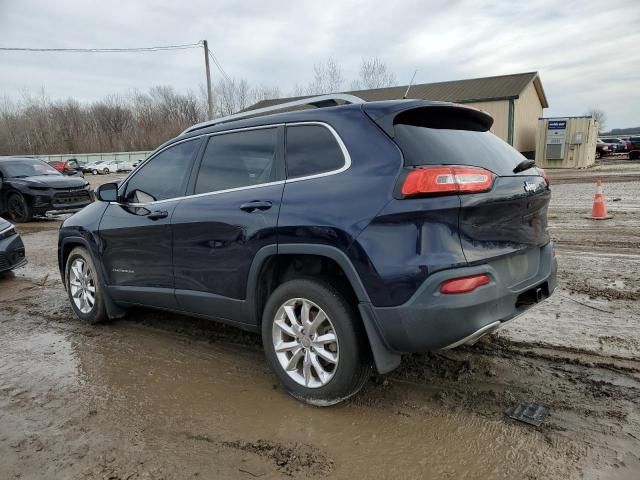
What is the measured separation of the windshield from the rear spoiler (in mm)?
13565

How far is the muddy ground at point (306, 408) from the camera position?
252 cm

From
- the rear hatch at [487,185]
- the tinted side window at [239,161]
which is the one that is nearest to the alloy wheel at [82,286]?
the tinted side window at [239,161]

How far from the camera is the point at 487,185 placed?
272 cm

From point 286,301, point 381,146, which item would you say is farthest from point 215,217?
point 381,146

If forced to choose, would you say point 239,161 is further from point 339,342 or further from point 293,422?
point 293,422

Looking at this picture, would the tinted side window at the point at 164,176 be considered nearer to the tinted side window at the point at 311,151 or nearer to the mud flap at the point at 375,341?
the tinted side window at the point at 311,151

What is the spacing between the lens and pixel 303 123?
318cm

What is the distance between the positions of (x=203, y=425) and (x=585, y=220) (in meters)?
8.91

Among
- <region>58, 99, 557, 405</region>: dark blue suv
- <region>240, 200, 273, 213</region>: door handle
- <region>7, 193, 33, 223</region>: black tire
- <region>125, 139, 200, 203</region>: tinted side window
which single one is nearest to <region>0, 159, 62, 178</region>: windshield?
<region>7, 193, 33, 223</region>: black tire

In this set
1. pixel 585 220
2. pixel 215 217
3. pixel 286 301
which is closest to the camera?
pixel 286 301

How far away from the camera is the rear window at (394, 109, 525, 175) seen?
8.90ft

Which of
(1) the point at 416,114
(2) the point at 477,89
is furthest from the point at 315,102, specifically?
(2) the point at 477,89

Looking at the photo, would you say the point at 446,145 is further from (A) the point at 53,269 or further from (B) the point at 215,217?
(A) the point at 53,269

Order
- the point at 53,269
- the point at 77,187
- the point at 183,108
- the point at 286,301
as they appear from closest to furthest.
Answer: the point at 286,301 → the point at 53,269 → the point at 77,187 → the point at 183,108
